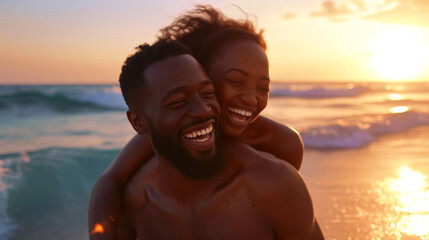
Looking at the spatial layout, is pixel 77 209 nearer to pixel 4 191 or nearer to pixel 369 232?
pixel 4 191

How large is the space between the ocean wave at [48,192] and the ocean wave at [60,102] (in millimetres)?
13024

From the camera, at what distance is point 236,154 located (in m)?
2.18

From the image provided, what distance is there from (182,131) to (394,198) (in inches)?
166

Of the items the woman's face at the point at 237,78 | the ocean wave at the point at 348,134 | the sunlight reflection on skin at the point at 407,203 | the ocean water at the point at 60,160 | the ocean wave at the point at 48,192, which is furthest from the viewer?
the ocean wave at the point at 348,134

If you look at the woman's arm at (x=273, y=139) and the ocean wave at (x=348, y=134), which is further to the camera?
the ocean wave at (x=348, y=134)

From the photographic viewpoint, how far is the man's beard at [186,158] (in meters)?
2.03

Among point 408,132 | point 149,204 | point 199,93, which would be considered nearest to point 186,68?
point 199,93

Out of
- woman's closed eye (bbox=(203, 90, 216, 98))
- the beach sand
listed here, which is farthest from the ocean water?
woman's closed eye (bbox=(203, 90, 216, 98))

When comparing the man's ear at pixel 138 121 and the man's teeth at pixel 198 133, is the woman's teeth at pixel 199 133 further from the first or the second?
the man's ear at pixel 138 121

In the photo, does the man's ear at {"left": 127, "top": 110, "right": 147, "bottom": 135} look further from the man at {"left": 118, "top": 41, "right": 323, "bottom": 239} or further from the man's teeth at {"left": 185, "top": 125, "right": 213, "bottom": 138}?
the man's teeth at {"left": 185, "top": 125, "right": 213, "bottom": 138}

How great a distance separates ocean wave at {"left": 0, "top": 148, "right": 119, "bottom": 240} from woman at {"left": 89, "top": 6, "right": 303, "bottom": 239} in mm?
2646

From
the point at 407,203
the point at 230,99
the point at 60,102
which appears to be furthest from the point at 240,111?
the point at 60,102

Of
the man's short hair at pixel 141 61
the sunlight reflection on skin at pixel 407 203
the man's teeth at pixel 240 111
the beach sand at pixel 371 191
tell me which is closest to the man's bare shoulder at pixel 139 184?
the man's short hair at pixel 141 61

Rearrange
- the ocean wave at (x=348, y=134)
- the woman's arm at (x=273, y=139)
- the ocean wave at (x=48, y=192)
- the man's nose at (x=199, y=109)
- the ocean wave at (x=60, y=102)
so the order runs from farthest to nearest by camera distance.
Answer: the ocean wave at (x=60, y=102) → the ocean wave at (x=348, y=134) → the ocean wave at (x=48, y=192) → the woman's arm at (x=273, y=139) → the man's nose at (x=199, y=109)
